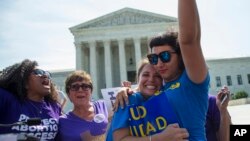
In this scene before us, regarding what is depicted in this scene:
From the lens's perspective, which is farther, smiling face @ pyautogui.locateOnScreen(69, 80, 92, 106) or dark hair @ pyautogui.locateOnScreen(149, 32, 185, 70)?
smiling face @ pyautogui.locateOnScreen(69, 80, 92, 106)

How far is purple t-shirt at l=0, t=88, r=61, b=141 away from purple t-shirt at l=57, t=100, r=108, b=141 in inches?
5.4

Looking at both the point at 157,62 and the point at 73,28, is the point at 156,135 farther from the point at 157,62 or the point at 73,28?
the point at 73,28

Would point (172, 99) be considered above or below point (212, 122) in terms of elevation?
above

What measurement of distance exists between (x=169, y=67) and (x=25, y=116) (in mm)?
2297

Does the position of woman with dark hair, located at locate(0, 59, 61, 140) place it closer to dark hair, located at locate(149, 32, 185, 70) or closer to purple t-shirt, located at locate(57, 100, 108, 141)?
purple t-shirt, located at locate(57, 100, 108, 141)

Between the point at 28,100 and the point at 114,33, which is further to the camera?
the point at 114,33

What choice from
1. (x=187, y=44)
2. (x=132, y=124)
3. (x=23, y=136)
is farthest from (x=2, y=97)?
(x=187, y=44)

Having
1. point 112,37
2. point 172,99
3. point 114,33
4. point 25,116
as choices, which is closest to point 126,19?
point 114,33

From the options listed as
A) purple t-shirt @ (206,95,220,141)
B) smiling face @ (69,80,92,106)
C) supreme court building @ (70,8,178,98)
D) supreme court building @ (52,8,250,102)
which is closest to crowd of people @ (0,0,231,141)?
purple t-shirt @ (206,95,220,141)

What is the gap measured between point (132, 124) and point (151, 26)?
151 feet

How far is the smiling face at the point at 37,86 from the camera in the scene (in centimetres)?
419

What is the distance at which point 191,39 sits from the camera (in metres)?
1.97

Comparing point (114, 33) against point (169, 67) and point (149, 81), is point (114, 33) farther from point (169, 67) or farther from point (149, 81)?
point (169, 67)

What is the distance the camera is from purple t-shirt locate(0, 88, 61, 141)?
358 centimetres
